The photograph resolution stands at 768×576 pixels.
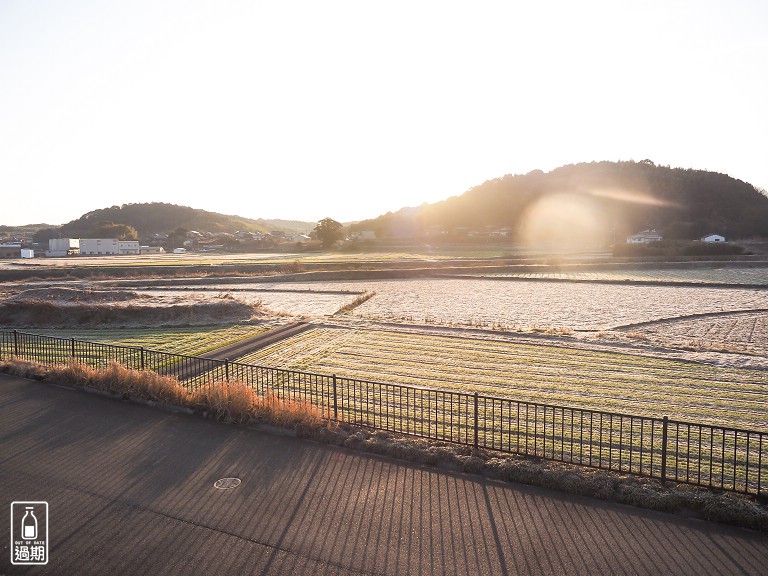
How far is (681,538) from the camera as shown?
6.61 m

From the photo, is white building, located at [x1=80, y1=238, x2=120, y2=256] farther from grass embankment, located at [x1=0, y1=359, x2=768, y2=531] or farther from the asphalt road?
the asphalt road

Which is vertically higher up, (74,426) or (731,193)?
(731,193)

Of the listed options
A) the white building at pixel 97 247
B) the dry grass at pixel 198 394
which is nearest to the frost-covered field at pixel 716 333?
the dry grass at pixel 198 394

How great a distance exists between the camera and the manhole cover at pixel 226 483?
7.93 metres

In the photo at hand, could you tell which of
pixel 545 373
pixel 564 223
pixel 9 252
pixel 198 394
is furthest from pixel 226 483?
pixel 564 223

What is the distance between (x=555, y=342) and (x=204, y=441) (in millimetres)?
14377

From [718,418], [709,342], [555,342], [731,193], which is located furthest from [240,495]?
[731,193]

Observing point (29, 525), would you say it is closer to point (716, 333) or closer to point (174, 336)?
point (174, 336)

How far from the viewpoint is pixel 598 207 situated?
140 m

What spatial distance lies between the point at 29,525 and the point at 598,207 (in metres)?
149

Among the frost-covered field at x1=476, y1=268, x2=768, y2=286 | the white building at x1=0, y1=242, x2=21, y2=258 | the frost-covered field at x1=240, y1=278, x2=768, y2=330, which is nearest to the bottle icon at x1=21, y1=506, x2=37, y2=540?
the frost-covered field at x1=240, y1=278, x2=768, y2=330

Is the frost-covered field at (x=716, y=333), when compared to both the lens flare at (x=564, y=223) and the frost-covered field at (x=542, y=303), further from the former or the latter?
the lens flare at (x=564, y=223)

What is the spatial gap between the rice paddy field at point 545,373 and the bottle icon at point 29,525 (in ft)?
28.8

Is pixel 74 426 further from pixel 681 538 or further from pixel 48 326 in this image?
pixel 48 326
